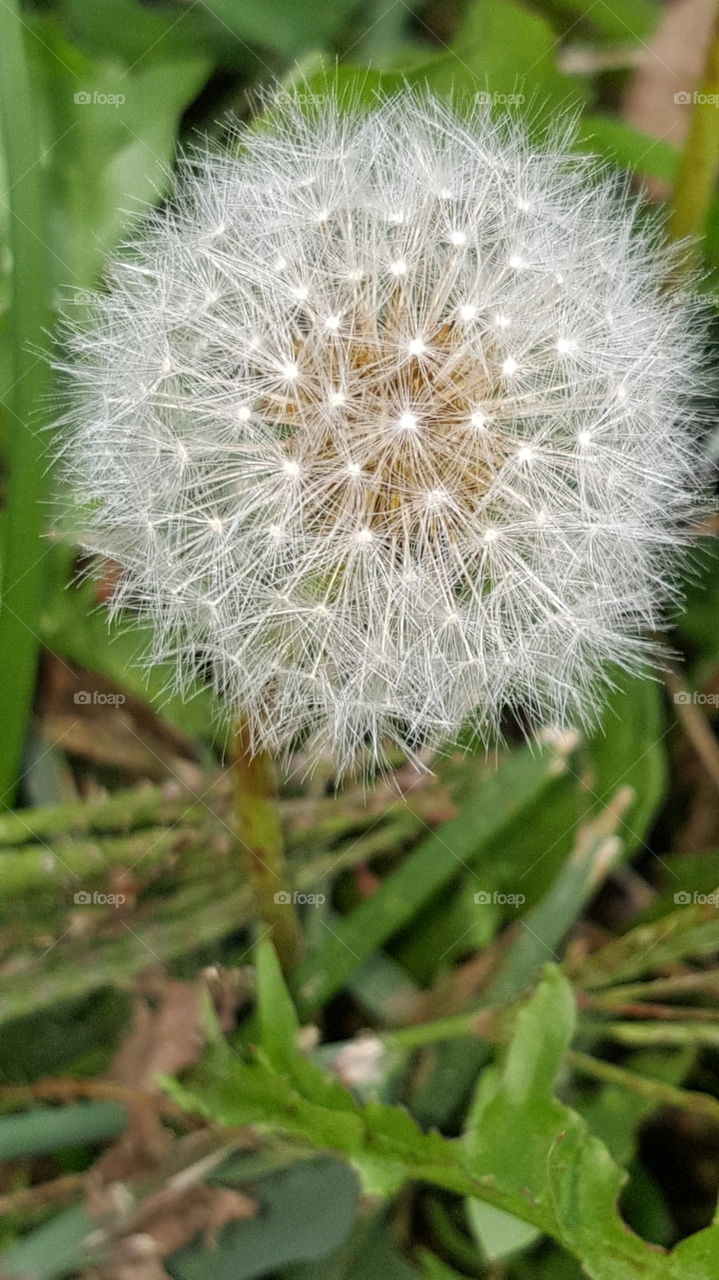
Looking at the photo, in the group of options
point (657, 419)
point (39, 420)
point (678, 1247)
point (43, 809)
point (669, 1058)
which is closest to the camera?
point (678, 1247)

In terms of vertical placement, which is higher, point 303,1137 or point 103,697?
point 103,697

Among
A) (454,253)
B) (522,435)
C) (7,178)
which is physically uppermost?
(7,178)

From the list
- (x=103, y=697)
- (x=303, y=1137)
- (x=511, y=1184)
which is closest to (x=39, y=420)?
(x=103, y=697)

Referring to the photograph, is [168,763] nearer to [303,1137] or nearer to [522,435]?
[303,1137]

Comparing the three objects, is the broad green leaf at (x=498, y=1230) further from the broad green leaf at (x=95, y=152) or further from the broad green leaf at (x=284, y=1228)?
the broad green leaf at (x=95, y=152)

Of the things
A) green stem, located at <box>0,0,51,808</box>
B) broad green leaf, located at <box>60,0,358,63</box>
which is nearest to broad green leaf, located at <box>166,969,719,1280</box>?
green stem, located at <box>0,0,51,808</box>

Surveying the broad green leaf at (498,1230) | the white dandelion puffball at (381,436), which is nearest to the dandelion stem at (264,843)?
the white dandelion puffball at (381,436)
